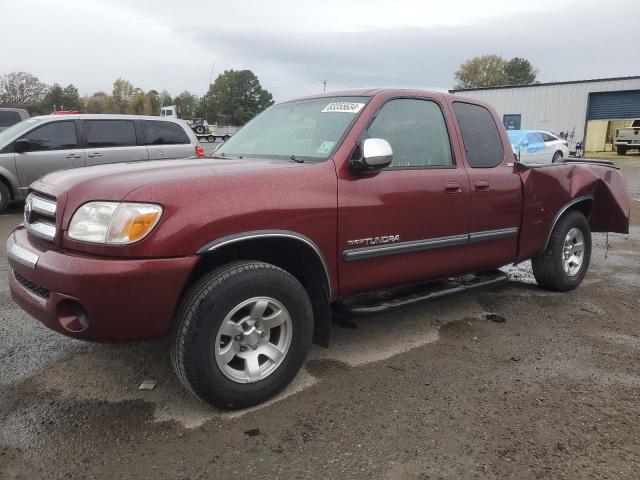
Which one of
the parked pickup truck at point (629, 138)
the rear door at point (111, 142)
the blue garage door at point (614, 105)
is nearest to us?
the rear door at point (111, 142)

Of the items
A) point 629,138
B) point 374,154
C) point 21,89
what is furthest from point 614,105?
point 21,89

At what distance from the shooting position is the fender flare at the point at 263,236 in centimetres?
262

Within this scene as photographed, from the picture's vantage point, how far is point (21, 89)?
236 ft

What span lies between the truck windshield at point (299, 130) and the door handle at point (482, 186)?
3.66 ft

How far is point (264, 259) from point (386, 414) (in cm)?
111

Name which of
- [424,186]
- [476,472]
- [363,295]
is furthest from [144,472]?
[424,186]

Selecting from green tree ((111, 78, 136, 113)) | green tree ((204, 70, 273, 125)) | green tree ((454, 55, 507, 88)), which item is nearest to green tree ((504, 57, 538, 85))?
green tree ((454, 55, 507, 88))

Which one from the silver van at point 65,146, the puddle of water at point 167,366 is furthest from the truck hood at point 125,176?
the silver van at point 65,146

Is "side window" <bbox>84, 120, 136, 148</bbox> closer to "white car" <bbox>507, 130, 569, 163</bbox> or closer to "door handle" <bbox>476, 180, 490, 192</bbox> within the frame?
"door handle" <bbox>476, 180, 490, 192</bbox>

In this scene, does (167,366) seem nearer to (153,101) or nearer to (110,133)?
(110,133)

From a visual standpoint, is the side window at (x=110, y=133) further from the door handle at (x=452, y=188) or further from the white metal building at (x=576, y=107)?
the white metal building at (x=576, y=107)

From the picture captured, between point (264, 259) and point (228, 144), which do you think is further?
point (228, 144)

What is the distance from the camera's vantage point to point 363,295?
11.9 ft

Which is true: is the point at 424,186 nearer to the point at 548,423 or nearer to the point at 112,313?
the point at 548,423
